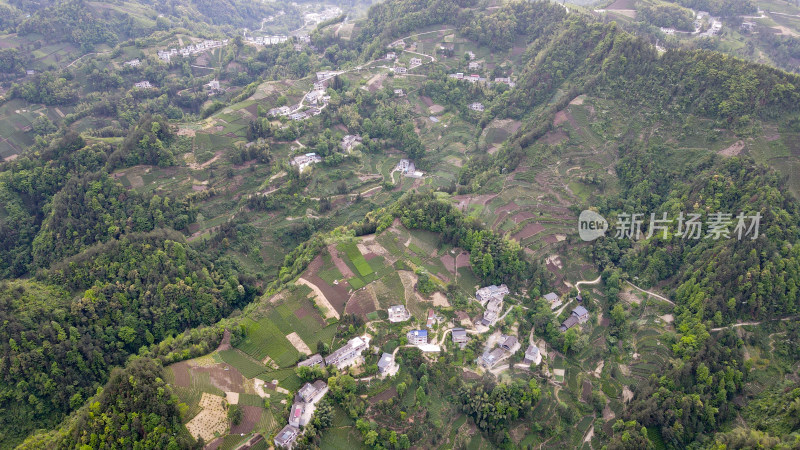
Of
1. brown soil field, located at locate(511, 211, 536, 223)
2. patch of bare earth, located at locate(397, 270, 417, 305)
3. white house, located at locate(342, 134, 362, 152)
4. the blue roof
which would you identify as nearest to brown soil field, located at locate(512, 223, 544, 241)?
brown soil field, located at locate(511, 211, 536, 223)

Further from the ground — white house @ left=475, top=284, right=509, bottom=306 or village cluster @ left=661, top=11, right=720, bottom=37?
village cluster @ left=661, top=11, right=720, bottom=37

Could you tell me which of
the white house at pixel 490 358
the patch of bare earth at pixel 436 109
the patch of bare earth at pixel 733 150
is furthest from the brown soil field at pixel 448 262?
→ the patch of bare earth at pixel 436 109

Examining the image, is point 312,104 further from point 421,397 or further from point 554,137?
point 421,397

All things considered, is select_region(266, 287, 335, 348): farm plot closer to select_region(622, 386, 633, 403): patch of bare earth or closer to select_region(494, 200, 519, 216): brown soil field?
select_region(494, 200, 519, 216): brown soil field

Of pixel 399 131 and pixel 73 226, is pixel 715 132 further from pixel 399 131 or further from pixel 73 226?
pixel 73 226

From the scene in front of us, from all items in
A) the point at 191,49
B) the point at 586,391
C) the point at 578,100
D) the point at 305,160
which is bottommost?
the point at 586,391

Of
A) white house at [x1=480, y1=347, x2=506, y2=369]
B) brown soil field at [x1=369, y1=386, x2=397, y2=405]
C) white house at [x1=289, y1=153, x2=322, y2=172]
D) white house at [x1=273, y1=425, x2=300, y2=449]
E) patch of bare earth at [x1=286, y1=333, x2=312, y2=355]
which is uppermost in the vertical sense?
white house at [x1=289, y1=153, x2=322, y2=172]

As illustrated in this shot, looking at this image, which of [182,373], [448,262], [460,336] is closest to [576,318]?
[460,336]
